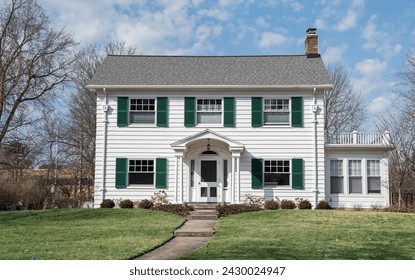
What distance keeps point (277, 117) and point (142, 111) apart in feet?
20.9

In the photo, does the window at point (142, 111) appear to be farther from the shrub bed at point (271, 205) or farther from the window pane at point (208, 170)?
the shrub bed at point (271, 205)

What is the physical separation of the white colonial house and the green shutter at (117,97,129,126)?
0.05 metres

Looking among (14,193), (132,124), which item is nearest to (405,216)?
(132,124)

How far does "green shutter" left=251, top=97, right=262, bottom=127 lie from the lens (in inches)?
870

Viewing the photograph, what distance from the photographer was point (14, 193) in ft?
85.5

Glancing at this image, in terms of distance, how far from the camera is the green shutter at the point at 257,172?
21781 millimetres

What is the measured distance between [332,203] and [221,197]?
207 inches

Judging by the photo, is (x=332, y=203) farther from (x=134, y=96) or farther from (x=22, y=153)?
(x=22, y=153)

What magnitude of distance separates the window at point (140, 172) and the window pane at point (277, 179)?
5.36 meters

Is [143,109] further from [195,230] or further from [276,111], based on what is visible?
[195,230]

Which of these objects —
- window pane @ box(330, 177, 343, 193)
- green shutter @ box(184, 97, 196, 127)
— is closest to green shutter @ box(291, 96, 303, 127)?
window pane @ box(330, 177, 343, 193)

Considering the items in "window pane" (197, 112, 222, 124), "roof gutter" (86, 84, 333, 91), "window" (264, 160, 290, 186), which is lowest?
"window" (264, 160, 290, 186)

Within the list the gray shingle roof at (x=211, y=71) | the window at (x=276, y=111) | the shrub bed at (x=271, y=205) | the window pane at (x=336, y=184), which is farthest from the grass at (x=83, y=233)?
the window pane at (x=336, y=184)

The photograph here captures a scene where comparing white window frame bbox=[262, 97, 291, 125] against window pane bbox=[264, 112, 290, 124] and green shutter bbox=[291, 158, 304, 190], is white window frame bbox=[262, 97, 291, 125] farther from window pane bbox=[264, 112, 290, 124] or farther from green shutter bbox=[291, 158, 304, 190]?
green shutter bbox=[291, 158, 304, 190]
